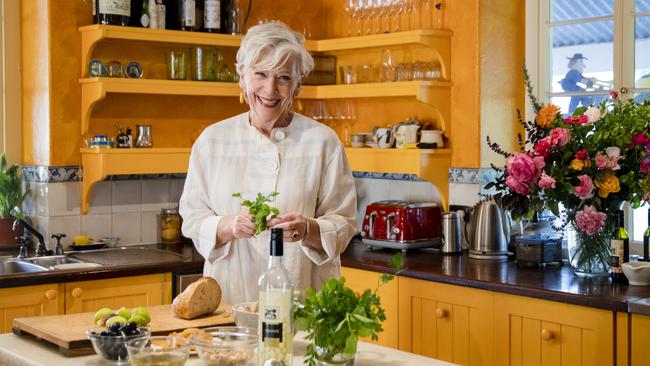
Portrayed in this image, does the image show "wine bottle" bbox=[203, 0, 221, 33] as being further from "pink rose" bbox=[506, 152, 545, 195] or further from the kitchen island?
the kitchen island

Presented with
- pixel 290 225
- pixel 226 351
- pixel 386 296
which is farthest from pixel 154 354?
pixel 386 296

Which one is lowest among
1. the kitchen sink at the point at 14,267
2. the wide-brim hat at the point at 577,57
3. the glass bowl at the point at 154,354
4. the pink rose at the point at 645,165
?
the kitchen sink at the point at 14,267

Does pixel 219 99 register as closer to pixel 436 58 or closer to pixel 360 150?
pixel 360 150

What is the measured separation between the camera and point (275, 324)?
2109 millimetres

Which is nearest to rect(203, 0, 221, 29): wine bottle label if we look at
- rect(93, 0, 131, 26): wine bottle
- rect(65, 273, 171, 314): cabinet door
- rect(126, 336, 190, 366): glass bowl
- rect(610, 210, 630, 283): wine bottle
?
rect(93, 0, 131, 26): wine bottle

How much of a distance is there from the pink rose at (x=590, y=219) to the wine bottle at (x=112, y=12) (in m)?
2.38

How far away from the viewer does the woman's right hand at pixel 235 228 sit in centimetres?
291

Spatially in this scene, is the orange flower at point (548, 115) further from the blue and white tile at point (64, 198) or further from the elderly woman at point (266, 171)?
the blue and white tile at point (64, 198)

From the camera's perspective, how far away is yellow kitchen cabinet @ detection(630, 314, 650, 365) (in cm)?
343

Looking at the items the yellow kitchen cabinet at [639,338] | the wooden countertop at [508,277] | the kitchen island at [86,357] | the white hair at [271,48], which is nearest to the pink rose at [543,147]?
the wooden countertop at [508,277]

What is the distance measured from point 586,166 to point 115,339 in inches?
84.0

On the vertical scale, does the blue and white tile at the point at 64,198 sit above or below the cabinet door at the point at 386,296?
above

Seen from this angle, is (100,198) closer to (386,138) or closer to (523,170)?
(386,138)

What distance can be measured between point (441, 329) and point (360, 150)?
4.17 feet
